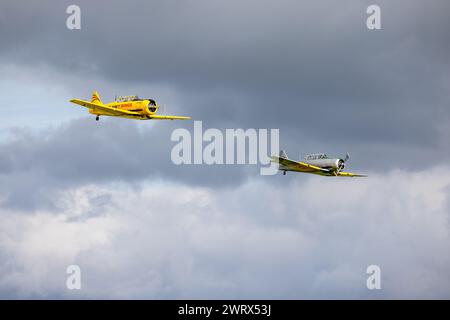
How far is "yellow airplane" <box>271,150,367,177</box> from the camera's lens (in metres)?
160

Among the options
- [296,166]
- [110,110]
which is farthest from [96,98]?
[296,166]

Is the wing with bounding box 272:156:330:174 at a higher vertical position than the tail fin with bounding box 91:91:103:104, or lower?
lower

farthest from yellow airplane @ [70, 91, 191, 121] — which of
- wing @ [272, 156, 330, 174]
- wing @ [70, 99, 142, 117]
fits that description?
wing @ [272, 156, 330, 174]

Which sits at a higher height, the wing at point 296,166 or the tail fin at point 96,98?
the tail fin at point 96,98

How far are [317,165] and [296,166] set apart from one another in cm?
941

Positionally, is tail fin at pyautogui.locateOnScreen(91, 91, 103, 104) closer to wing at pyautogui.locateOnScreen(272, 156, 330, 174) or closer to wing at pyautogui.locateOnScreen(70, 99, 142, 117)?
wing at pyautogui.locateOnScreen(70, 99, 142, 117)

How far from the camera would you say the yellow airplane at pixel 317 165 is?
160m

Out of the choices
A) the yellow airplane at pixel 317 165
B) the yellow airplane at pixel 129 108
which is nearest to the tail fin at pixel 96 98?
the yellow airplane at pixel 129 108

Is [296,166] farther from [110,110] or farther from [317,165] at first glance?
[110,110]

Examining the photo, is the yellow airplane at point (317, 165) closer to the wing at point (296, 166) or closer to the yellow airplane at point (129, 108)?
the wing at point (296, 166)

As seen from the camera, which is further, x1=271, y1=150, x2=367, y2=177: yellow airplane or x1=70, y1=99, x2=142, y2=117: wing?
x1=271, y1=150, x2=367, y2=177: yellow airplane

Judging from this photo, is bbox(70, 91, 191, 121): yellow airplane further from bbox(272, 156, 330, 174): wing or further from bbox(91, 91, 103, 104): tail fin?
bbox(272, 156, 330, 174): wing
